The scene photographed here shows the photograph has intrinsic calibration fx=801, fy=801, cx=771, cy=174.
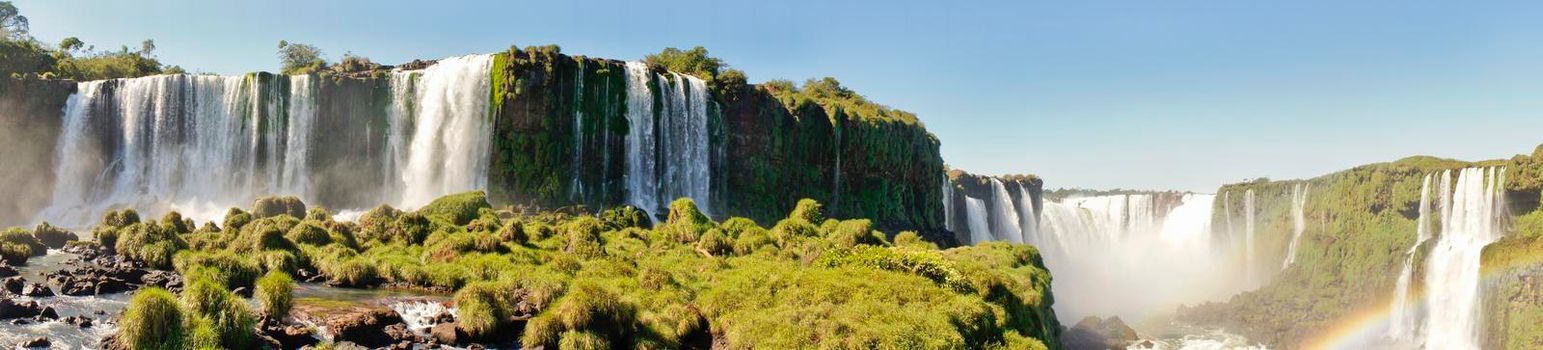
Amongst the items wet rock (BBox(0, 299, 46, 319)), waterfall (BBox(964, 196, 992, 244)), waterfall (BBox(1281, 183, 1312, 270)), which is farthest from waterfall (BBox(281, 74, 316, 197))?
waterfall (BBox(1281, 183, 1312, 270))

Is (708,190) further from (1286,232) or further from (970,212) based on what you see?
(1286,232)

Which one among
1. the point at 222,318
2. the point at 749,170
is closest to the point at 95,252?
the point at 222,318

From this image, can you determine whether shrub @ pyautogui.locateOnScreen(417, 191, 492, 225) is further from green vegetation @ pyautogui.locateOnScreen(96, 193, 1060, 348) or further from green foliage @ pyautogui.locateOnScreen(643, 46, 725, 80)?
green foliage @ pyautogui.locateOnScreen(643, 46, 725, 80)

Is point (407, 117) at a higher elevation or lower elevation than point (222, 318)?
higher

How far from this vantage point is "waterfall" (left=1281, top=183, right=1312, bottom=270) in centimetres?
6731

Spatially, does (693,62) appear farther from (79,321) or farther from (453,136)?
(79,321)

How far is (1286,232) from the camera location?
6906 cm

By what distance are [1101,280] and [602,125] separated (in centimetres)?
5573

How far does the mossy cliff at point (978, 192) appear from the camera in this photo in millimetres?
79125

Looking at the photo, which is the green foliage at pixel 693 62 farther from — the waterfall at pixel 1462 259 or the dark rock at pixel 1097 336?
the waterfall at pixel 1462 259

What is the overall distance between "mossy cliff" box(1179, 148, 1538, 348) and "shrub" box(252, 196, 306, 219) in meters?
54.9

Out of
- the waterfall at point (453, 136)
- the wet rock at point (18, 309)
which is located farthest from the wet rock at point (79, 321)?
the waterfall at point (453, 136)

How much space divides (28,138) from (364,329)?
50.5 meters

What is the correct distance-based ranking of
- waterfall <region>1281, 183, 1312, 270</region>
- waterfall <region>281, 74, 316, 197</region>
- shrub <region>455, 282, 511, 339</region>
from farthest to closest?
waterfall <region>1281, 183, 1312, 270</region>, waterfall <region>281, 74, 316, 197</region>, shrub <region>455, 282, 511, 339</region>
